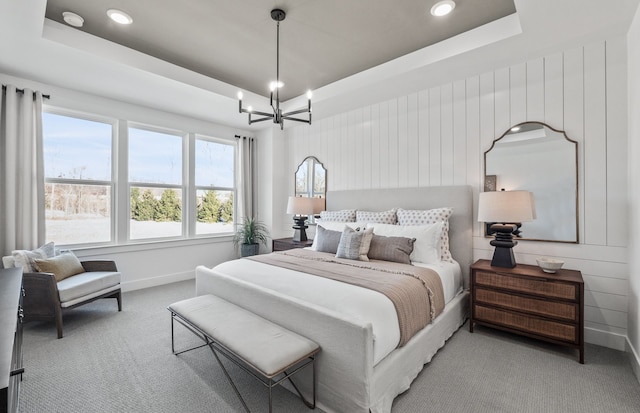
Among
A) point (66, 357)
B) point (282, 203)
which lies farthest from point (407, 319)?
point (282, 203)

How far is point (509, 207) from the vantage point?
2727 millimetres

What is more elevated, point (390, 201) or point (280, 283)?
point (390, 201)

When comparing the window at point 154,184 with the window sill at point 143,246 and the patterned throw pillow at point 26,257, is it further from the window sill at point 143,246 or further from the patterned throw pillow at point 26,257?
the patterned throw pillow at point 26,257

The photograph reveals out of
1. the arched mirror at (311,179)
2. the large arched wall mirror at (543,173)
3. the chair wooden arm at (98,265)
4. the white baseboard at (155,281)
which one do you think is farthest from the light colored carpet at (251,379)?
the arched mirror at (311,179)

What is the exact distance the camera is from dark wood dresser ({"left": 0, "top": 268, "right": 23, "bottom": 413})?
2.95 ft

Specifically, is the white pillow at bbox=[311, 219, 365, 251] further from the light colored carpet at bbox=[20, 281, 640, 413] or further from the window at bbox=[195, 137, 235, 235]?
the window at bbox=[195, 137, 235, 235]

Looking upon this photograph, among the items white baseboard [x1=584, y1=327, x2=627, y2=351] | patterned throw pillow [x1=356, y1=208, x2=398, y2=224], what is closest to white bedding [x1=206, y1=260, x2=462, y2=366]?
patterned throw pillow [x1=356, y1=208, x2=398, y2=224]

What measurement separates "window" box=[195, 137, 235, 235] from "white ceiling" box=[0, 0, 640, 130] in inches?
40.1

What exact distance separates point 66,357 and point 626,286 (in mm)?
4832

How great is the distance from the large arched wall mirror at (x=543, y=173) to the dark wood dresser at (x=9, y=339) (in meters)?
3.75

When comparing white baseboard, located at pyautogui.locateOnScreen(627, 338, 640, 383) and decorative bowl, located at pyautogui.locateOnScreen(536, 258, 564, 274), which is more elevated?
decorative bowl, located at pyautogui.locateOnScreen(536, 258, 564, 274)

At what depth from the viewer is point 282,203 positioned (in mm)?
5660

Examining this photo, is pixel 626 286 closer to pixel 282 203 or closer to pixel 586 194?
pixel 586 194

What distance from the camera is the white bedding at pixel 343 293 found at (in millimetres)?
1856
